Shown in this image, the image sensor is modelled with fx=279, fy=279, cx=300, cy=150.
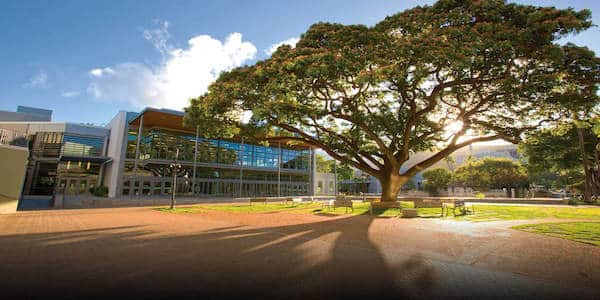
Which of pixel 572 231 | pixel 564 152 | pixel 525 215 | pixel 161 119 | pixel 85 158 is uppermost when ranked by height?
pixel 161 119

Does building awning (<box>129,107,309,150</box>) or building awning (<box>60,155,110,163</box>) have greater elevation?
building awning (<box>129,107,309,150</box>)

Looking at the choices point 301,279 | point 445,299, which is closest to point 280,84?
point 301,279

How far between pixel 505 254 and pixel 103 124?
49984mm

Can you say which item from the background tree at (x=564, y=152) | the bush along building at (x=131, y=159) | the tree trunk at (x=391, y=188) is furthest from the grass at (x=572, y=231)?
the bush along building at (x=131, y=159)

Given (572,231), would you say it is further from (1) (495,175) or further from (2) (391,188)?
(1) (495,175)

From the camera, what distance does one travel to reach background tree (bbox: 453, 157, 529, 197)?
47.2 metres

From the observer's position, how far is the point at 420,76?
39.6 ft

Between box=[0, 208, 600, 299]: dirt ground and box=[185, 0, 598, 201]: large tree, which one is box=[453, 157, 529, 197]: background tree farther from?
box=[0, 208, 600, 299]: dirt ground

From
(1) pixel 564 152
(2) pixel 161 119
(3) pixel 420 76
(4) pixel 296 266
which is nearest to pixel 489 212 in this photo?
(3) pixel 420 76

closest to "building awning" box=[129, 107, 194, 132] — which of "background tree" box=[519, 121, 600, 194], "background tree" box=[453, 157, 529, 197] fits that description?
"background tree" box=[519, 121, 600, 194]

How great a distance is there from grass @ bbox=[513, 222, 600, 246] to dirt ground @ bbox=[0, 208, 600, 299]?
0.61 metres

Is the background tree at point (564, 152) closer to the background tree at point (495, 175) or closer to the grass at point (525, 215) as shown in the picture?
the grass at point (525, 215)

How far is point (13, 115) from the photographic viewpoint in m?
43.3

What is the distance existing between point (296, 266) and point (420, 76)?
1016 centimetres
